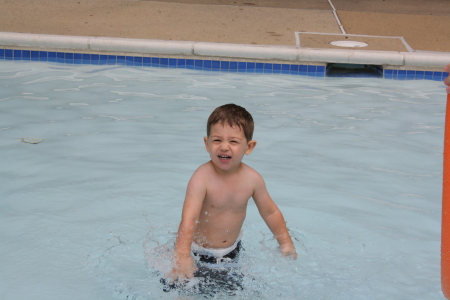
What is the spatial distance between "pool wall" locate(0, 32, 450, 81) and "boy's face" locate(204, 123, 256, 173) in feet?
15.8

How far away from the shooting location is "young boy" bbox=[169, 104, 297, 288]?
2.64 meters

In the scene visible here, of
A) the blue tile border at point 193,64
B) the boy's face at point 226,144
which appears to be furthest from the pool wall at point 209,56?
the boy's face at point 226,144

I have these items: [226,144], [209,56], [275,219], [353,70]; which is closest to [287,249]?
[275,219]

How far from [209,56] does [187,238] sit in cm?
504

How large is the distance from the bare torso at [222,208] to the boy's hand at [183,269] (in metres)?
0.20

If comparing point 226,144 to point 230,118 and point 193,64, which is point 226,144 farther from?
point 193,64

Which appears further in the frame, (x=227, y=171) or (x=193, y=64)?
(x=193, y=64)

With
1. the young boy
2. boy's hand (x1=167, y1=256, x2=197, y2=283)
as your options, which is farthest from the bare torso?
boy's hand (x1=167, y1=256, x2=197, y2=283)

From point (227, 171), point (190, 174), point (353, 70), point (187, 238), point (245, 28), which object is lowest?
point (190, 174)

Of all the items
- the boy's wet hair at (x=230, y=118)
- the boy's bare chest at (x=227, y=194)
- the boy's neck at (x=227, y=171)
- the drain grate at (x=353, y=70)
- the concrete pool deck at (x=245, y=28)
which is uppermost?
the concrete pool deck at (x=245, y=28)

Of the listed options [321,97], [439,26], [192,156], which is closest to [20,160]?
[192,156]

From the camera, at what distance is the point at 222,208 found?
2816mm

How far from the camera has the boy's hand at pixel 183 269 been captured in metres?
2.65

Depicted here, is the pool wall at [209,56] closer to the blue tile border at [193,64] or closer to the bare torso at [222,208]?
the blue tile border at [193,64]
